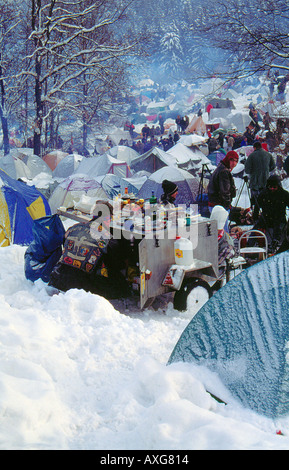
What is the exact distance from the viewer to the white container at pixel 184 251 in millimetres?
5672

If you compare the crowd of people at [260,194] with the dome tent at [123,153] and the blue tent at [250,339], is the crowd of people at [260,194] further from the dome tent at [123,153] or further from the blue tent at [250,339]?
the dome tent at [123,153]

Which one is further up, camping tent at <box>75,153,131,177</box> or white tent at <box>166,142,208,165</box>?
white tent at <box>166,142,208,165</box>

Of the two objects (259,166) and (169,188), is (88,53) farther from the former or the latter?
(169,188)

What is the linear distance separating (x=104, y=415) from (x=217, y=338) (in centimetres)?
111

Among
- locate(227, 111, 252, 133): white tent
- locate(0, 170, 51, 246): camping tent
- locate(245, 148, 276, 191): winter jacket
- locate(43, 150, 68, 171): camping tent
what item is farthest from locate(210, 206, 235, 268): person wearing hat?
locate(227, 111, 252, 133): white tent

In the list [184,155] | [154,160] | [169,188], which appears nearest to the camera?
[169,188]

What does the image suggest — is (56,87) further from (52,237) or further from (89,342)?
(89,342)

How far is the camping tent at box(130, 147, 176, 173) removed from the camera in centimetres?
1895

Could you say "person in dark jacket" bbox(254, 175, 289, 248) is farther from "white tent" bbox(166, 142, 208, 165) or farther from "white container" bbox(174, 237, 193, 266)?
"white tent" bbox(166, 142, 208, 165)

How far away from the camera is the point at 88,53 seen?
2281 cm

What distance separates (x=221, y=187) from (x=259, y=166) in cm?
196

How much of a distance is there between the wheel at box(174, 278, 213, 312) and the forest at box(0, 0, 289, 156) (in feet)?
13.7

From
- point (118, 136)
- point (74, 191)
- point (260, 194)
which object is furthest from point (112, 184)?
point (118, 136)
